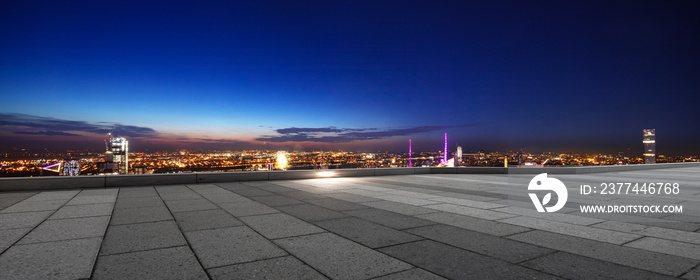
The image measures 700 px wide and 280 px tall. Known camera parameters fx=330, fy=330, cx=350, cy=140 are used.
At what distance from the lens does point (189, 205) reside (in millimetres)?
8273

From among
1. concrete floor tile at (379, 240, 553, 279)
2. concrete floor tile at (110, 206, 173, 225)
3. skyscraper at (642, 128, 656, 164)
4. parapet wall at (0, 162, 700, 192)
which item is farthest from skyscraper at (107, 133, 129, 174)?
skyscraper at (642, 128, 656, 164)

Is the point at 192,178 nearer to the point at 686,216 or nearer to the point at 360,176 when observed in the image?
the point at 360,176

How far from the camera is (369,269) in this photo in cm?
391

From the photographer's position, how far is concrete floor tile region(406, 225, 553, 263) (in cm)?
445

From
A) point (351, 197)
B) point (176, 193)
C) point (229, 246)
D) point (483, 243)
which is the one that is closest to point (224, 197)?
point (176, 193)

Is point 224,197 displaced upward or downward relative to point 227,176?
downward

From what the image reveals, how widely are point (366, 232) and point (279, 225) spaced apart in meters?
1.67

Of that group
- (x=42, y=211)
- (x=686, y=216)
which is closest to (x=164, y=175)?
(x=42, y=211)

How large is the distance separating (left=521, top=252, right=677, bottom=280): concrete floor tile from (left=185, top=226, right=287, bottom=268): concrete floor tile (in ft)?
10.9

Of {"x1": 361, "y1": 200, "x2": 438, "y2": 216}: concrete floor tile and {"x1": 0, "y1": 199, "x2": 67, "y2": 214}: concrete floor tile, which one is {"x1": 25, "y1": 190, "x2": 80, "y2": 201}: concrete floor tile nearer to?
{"x1": 0, "y1": 199, "x2": 67, "y2": 214}: concrete floor tile

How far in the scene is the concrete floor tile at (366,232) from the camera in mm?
5098

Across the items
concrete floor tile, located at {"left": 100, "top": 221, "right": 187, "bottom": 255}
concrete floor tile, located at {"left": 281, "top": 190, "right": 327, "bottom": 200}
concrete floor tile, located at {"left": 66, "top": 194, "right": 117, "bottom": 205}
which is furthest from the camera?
concrete floor tile, located at {"left": 281, "top": 190, "right": 327, "bottom": 200}

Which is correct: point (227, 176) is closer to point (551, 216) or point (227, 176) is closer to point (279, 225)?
point (279, 225)

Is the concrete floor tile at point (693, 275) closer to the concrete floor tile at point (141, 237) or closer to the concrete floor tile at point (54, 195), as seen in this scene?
the concrete floor tile at point (141, 237)
